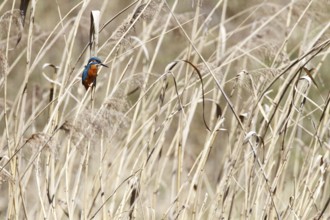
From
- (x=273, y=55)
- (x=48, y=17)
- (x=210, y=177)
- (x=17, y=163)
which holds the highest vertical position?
(x=48, y=17)

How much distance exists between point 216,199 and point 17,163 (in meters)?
0.61

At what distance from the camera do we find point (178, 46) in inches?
216

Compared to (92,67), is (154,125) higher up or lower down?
lower down

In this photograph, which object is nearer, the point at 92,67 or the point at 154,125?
the point at 92,67

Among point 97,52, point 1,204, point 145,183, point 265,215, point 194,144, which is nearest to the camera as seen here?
point 97,52

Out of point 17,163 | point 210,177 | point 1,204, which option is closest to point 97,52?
point 17,163

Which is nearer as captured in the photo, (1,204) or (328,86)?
(1,204)

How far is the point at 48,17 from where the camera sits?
540cm

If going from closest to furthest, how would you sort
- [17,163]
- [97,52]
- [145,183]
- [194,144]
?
[97,52] < [17,163] < [145,183] < [194,144]

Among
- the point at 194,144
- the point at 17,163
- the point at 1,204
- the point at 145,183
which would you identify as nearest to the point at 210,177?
the point at 194,144

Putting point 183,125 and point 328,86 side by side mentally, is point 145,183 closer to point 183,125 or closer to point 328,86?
point 183,125

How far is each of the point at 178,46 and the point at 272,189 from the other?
11.5ft

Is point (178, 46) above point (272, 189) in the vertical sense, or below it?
above

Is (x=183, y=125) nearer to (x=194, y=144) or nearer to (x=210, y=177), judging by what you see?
(x=210, y=177)
